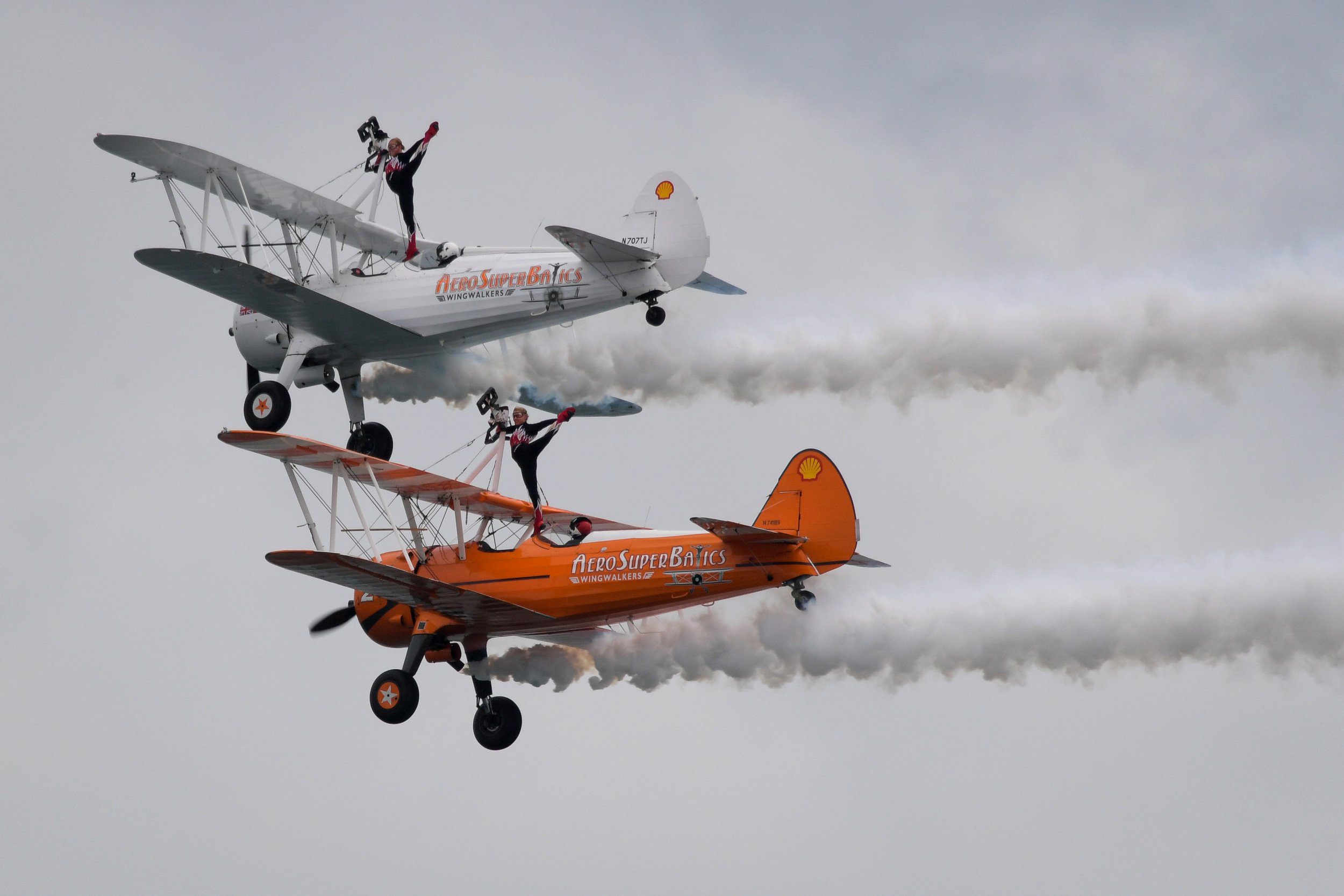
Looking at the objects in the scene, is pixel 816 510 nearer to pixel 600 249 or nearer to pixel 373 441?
pixel 600 249

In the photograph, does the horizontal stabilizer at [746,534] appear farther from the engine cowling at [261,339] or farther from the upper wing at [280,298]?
the engine cowling at [261,339]

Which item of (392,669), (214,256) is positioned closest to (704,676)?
(392,669)

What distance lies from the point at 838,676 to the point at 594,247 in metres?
6.10

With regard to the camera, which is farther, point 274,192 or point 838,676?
point 274,192

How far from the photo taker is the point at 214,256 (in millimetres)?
25688

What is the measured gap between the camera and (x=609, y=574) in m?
23.5

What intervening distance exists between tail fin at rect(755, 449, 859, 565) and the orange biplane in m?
0.01

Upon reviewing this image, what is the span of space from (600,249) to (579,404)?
4.01 metres

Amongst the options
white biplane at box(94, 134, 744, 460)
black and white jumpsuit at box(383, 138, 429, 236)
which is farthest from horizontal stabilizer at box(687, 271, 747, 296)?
black and white jumpsuit at box(383, 138, 429, 236)

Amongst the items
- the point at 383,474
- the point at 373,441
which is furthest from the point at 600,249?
the point at 373,441

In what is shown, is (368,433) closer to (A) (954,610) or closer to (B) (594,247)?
(B) (594,247)

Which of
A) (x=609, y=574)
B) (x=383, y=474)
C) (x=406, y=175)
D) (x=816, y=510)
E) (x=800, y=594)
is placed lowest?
(x=800, y=594)

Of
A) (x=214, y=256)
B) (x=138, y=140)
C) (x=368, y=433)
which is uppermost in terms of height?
(x=138, y=140)

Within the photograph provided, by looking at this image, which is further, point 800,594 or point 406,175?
point 406,175
